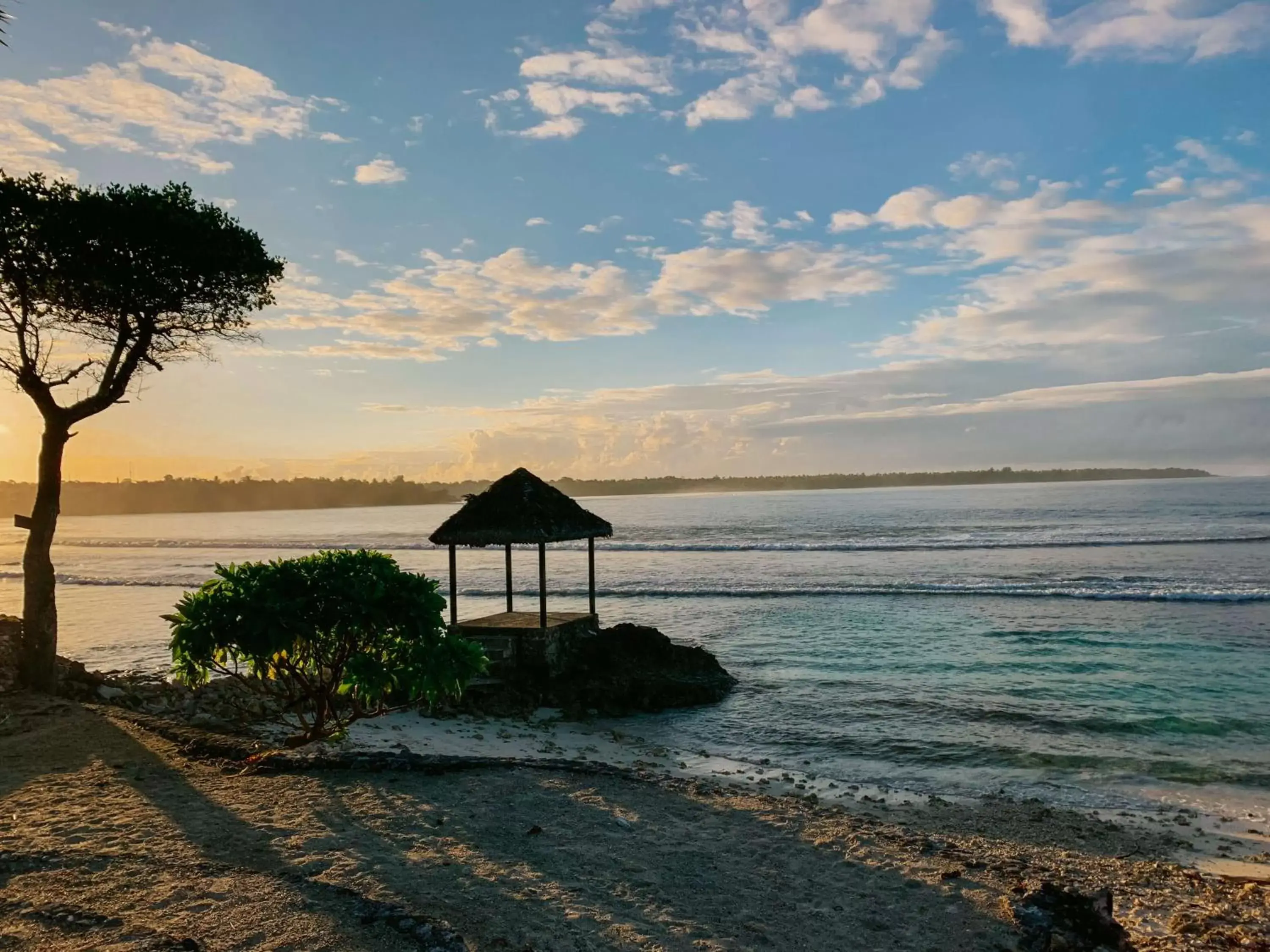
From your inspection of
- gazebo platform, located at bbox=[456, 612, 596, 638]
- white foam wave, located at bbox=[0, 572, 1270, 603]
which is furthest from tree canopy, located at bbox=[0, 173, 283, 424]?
white foam wave, located at bbox=[0, 572, 1270, 603]

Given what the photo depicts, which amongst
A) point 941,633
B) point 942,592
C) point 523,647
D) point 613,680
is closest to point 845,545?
point 942,592

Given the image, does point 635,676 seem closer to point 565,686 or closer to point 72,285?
point 565,686

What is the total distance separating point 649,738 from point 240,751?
20.4ft

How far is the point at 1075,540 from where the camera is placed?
5141 cm

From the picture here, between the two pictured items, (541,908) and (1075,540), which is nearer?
(541,908)

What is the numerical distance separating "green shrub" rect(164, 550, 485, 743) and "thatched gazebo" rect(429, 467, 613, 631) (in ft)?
22.4

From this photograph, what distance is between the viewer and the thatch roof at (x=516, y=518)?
606 inches

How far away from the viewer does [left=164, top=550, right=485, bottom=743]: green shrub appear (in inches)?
298

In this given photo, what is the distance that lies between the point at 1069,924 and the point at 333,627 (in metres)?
6.73

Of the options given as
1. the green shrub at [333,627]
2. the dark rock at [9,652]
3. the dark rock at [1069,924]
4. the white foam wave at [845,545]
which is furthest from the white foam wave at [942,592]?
the dark rock at [1069,924]

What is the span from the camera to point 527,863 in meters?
6.93

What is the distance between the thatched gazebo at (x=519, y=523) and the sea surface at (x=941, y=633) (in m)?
4.02

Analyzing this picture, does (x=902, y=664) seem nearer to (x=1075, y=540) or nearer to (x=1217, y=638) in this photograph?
(x=1217, y=638)

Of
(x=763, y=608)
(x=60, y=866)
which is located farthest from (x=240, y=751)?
(x=763, y=608)
